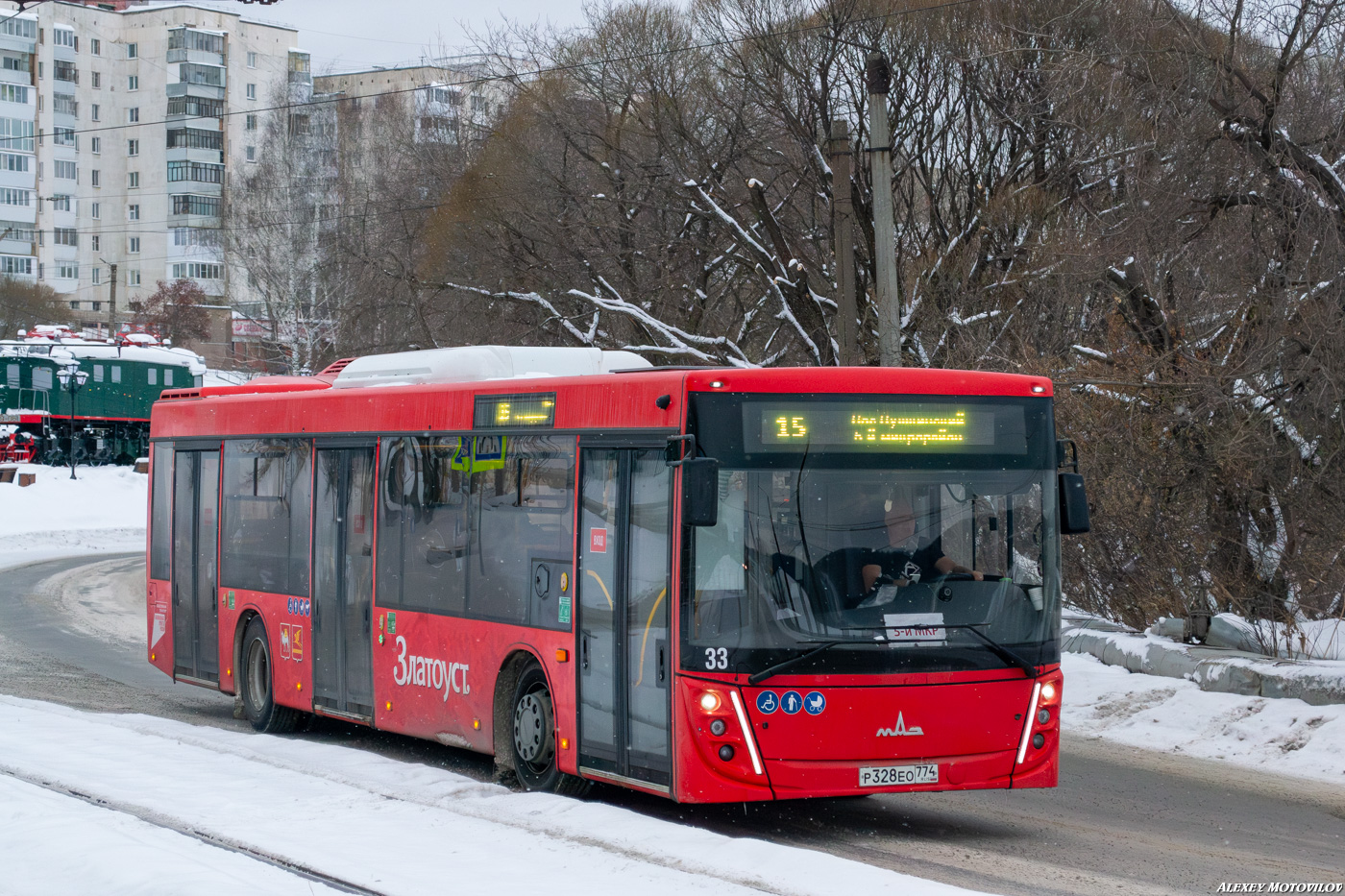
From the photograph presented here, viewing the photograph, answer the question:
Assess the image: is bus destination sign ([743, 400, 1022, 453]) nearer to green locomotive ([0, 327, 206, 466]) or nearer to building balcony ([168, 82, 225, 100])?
green locomotive ([0, 327, 206, 466])

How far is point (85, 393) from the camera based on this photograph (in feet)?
210

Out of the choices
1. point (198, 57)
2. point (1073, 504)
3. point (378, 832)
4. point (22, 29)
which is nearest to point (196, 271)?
point (198, 57)

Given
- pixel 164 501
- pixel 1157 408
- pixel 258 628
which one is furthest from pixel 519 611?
pixel 1157 408

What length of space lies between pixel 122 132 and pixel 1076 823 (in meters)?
112

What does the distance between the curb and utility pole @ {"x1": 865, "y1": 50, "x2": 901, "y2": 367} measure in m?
3.98

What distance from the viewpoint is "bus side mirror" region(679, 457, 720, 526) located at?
7699mm

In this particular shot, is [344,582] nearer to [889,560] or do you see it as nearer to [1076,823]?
[889,560]

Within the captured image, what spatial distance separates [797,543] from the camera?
25.9ft

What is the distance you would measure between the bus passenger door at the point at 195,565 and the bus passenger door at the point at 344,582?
2242mm

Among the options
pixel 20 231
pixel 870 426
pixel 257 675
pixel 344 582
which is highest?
pixel 20 231

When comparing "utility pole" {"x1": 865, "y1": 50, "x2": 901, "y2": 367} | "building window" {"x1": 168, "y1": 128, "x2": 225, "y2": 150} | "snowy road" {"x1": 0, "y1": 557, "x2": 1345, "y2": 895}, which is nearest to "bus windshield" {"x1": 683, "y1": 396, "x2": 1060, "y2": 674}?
"snowy road" {"x1": 0, "y1": 557, "x2": 1345, "y2": 895}

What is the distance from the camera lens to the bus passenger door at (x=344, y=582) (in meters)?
11.6

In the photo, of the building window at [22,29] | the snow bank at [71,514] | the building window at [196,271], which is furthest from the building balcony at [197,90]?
the snow bank at [71,514]

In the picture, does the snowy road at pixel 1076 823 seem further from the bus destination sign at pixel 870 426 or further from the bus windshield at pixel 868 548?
the bus destination sign at pixel 870 426
